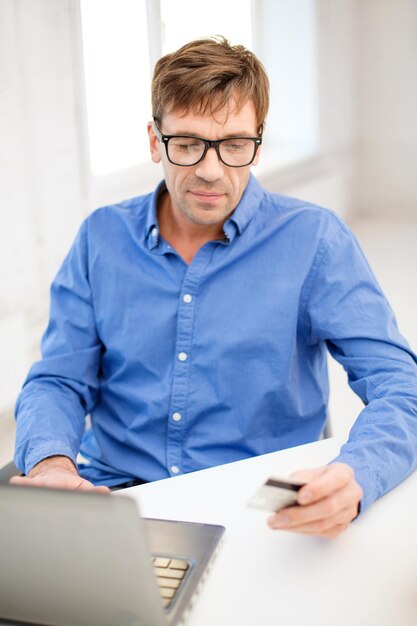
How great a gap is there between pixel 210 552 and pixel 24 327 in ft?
6.71

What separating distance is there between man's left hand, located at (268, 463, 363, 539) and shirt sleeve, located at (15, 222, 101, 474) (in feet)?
2.07

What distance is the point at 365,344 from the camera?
1.67 meters

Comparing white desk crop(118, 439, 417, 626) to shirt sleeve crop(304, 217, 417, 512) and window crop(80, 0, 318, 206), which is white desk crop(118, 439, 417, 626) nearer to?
shirt sleeve crop(304, 217, 417, 512)

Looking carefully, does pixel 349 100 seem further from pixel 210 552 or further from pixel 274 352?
pixel 210 552

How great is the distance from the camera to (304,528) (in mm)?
1157

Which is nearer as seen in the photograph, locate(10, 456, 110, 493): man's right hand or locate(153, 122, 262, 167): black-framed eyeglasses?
locate(10, 456, 110, 493): man's right hand

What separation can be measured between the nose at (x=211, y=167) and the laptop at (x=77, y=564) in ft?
2.88

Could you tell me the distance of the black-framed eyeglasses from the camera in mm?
1697

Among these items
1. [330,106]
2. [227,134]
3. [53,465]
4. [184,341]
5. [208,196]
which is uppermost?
[227,134]

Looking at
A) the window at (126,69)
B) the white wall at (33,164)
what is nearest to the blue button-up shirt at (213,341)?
the white wall at (33,164)

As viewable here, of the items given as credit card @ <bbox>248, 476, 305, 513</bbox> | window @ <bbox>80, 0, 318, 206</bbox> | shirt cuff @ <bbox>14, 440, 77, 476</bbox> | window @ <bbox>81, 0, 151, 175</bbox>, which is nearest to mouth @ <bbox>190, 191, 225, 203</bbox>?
shirt cuff @ <bbox>14, 440, 77, 476</bbox>

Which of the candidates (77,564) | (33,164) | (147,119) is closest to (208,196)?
(77,564)

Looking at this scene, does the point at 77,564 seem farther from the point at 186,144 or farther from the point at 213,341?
the point at 186,144

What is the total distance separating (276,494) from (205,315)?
744mm
